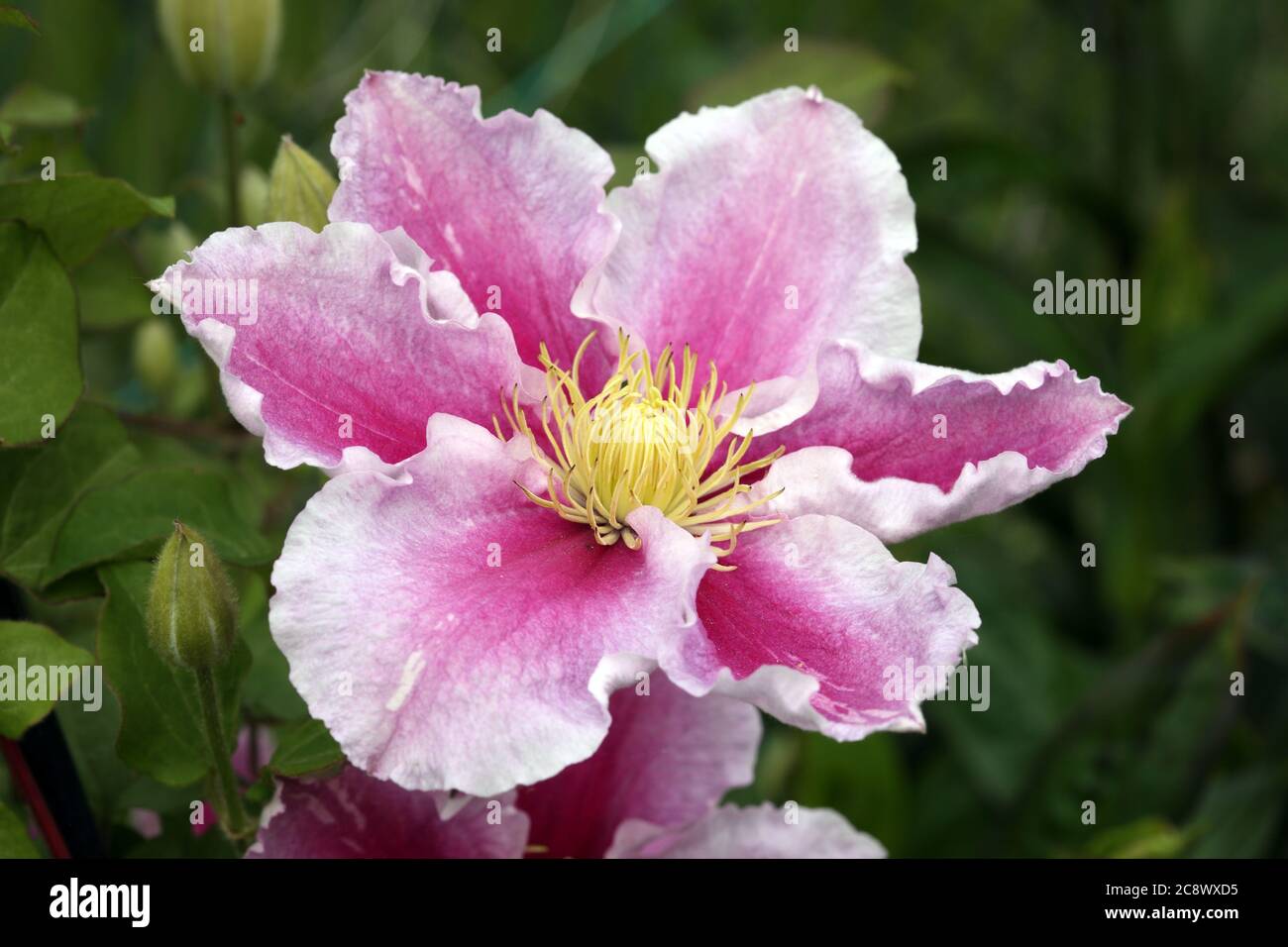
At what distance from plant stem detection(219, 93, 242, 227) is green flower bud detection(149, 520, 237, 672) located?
23cm

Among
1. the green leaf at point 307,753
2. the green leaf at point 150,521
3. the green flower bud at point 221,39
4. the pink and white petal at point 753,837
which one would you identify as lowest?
the pink and white petal at point 753,837

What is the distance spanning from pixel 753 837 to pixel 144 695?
228 mm

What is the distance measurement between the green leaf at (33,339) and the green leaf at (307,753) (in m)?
0.13

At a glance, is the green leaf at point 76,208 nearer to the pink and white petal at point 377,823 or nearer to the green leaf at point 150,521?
the green leaf at point 150,521

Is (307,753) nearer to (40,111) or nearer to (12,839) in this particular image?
(12,839)

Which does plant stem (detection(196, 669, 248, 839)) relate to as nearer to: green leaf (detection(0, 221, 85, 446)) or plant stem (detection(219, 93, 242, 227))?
green leaf (detection(0, 221, 85, 446))

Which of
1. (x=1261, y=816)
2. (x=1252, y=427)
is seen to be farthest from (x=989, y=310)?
(x=1261, y=816)

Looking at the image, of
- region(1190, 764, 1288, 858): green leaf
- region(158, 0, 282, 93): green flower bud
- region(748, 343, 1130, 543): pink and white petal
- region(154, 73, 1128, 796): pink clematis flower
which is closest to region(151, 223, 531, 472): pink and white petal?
region(154, 73, 1128, 796): pink clematis flower

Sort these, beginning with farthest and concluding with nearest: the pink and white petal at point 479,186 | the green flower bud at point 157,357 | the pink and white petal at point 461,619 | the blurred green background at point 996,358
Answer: the green flower bud at point 157,357 < the blurred green background at point 996,358 < the pink and white petal at point 479,186 < the pink and white petal at point 461,619

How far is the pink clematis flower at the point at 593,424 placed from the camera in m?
0.42

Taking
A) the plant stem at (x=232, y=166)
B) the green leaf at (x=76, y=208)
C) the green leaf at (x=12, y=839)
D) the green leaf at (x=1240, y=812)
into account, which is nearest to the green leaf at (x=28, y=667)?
the green leaf at (x=12, y=839)

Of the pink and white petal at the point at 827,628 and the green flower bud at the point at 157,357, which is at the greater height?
the green flower bud at the point at 157,357

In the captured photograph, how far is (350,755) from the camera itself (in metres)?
0.40

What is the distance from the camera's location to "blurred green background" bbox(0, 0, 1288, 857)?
62 cm
